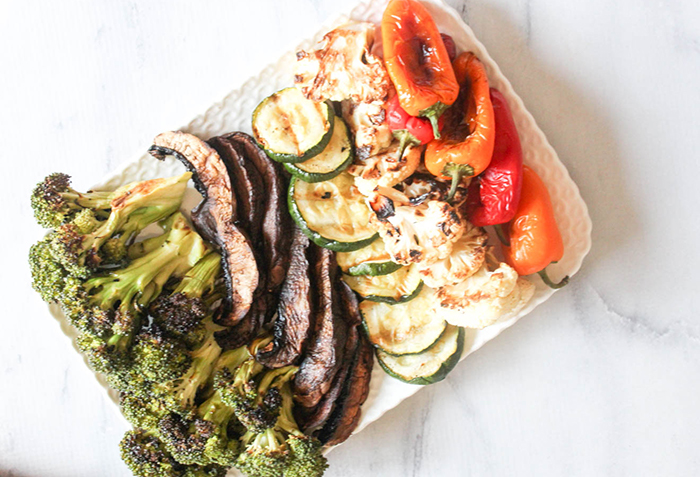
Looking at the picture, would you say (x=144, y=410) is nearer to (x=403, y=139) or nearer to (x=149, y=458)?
(x=149, y=458)

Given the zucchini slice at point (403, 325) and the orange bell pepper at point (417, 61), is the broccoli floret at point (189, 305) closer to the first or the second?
the zucchini slice at point (403, 325)

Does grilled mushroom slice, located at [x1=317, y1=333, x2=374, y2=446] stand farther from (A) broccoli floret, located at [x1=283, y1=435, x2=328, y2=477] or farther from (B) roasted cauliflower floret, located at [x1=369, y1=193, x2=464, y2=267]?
(B) roasted cauliflower floret, located at [x1=369, y1=193, x2=464, y2=267]

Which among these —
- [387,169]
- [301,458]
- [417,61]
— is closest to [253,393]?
[301,458]

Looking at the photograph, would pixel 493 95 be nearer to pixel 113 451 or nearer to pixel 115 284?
pixel 115 284

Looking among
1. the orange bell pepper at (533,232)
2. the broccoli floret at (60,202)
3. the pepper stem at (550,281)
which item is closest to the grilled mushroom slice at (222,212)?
the broccoli floret at (60,202)

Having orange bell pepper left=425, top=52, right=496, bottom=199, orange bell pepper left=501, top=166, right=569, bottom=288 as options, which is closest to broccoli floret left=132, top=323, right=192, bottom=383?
orange bell pepper left=425, top=52, right=496, bottom=199
